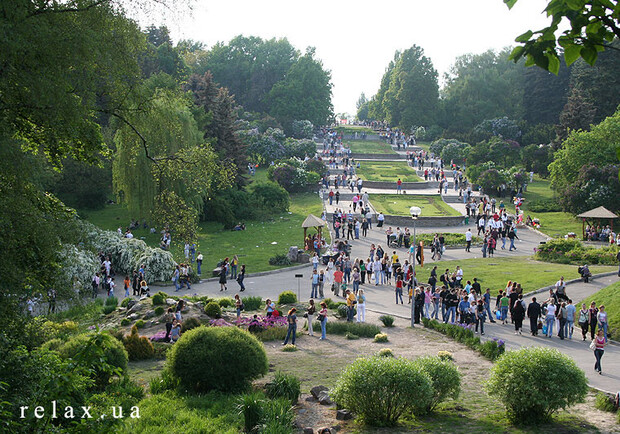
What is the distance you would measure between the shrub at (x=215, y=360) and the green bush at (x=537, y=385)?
4.69 m

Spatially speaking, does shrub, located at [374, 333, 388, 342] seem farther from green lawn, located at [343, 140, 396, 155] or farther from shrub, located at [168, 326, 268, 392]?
green lawn, located at [343, 140, 396, 155]

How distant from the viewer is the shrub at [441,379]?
12.1m

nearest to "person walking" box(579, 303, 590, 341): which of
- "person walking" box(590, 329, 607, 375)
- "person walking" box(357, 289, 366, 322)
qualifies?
"person walking" box(590, 329, 607, 375)

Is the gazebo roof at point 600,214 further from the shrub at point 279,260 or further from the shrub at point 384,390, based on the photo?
the shrub at point 384,390

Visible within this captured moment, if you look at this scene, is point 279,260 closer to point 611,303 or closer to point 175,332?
point 175,332

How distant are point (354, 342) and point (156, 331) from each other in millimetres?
5970

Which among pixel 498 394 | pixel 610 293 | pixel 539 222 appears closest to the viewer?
pixel 498 394

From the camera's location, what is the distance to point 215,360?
12.6 m

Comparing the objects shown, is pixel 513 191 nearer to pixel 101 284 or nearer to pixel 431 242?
pixel 431 242

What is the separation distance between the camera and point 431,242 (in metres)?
36.4

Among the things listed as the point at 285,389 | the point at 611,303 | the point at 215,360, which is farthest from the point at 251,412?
the point at 611,303

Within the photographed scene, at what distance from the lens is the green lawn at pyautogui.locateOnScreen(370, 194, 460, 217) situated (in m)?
45.7

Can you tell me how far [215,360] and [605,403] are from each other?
763 centimetres

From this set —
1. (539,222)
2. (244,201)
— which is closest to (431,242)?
(539,222)
